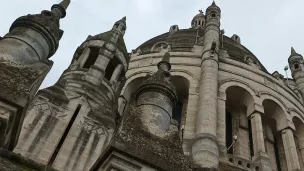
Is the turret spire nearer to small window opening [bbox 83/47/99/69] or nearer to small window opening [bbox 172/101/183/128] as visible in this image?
small window opening [bbox 83/47/99/69]

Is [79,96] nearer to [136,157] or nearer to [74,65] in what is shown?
[74,65]

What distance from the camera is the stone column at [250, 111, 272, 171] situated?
45.6 ft

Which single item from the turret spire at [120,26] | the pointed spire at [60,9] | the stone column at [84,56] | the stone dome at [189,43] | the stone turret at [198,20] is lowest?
the pointed spire at [60,9]

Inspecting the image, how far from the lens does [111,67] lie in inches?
483

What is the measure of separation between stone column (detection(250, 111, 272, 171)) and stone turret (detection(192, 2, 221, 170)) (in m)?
1.43

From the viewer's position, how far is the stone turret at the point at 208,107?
12.6 m

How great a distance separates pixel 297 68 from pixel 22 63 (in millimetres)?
21241

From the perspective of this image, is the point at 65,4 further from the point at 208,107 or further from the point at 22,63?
the point at 208,107

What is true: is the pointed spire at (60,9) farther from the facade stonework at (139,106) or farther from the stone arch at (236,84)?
the stone arch at (236,84)

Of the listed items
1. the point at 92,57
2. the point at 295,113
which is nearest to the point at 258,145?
the point at 295,113

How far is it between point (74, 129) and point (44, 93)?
4.33ft

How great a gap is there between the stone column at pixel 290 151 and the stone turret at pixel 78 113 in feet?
26.9

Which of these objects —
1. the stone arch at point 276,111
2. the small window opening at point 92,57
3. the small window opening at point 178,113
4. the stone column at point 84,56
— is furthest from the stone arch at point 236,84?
the stone column at point 84,56

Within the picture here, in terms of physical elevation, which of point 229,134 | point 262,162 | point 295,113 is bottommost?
point 262,162
